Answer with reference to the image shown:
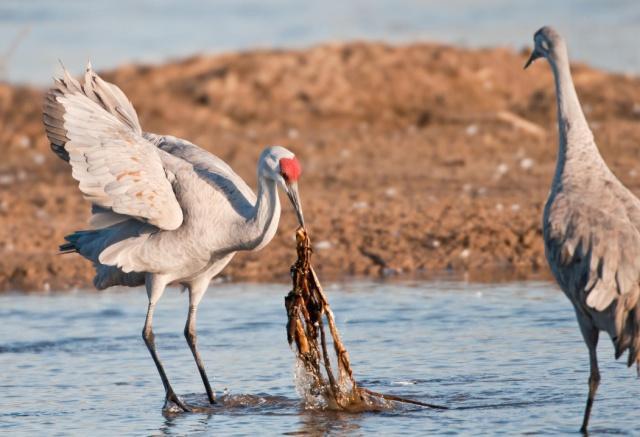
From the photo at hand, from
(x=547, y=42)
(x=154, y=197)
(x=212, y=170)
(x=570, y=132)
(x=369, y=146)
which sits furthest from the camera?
(x=369, y=146)

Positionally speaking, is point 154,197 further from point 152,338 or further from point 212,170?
point 152,338

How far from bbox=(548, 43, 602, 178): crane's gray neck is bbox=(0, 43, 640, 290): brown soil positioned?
4.15 m

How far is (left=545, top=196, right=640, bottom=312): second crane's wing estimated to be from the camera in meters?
6.56

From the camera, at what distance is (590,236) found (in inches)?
265

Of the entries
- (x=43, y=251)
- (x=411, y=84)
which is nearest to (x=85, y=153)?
(x=43, y=251)

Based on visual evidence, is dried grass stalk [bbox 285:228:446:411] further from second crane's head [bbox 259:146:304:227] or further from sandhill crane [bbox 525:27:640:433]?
sandhill crane [bbox 525:27:640:433]

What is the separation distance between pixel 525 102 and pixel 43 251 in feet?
25.1

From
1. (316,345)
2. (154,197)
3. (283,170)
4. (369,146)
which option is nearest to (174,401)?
(316,345)

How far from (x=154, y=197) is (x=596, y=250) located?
8.93ft

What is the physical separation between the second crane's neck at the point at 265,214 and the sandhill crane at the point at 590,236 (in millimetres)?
1739

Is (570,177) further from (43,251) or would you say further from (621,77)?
(621,77)

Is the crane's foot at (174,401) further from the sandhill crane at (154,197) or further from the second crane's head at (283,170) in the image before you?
the second crane's head at (283,170)

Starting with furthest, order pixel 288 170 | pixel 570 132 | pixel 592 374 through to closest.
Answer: pixel 288 170 → pixel 570 132 → pixel 592 374

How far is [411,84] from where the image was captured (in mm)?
17906
